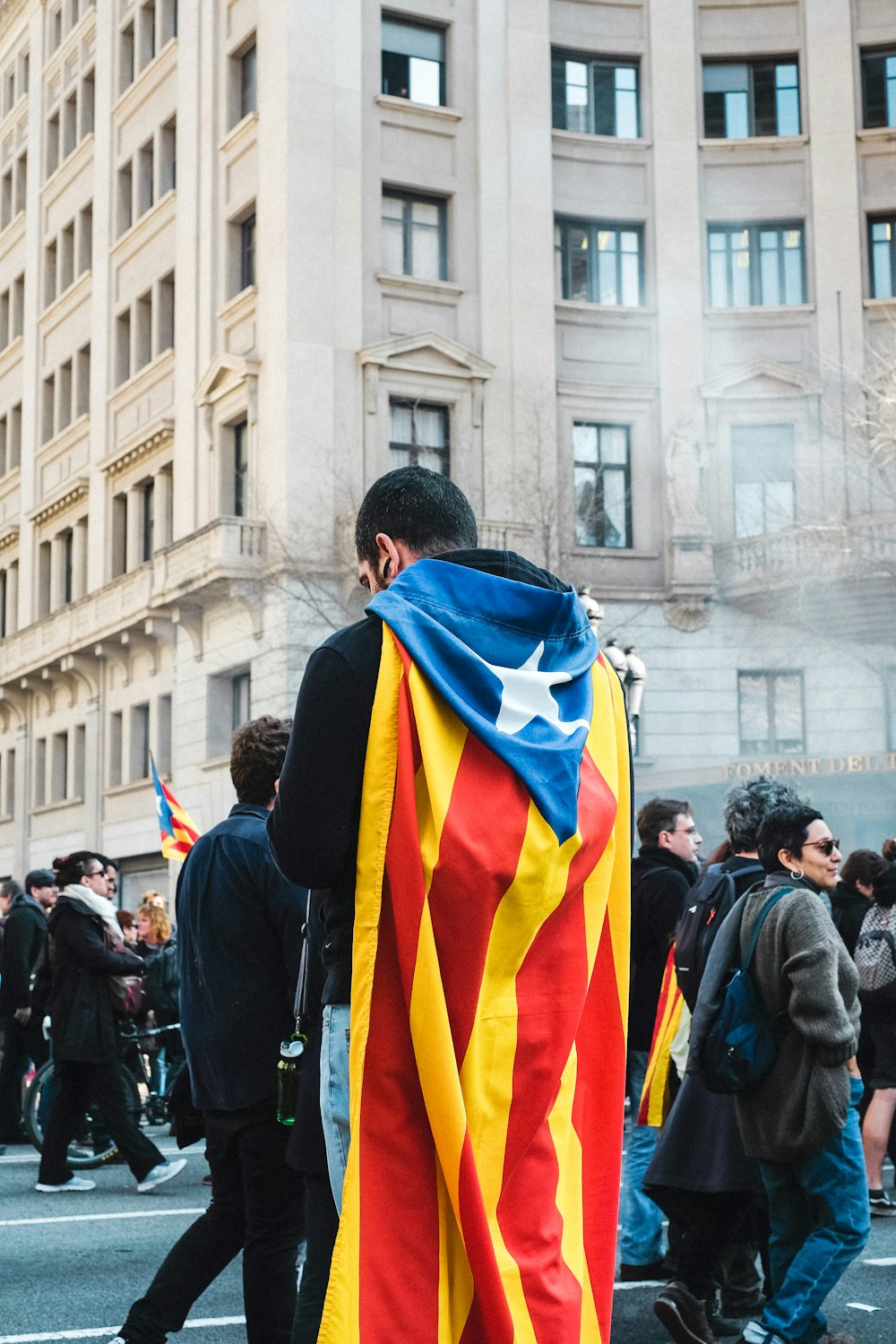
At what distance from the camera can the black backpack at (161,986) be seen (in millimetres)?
12797

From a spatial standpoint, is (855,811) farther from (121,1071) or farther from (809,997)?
(809,997)

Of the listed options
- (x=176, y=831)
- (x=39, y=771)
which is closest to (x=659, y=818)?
(x=176, y=831)

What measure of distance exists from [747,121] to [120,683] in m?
14.6

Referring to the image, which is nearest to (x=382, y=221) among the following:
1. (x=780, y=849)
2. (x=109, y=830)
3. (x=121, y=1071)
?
(x=109, y=830)

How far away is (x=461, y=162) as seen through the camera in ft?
90.2

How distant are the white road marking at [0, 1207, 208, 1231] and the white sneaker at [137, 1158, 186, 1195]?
21.9 inches

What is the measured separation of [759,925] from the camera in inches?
218

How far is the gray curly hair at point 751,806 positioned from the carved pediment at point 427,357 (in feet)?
67.8

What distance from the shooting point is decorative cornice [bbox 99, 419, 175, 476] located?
29406 mm

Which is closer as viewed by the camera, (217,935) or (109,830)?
(217,935)

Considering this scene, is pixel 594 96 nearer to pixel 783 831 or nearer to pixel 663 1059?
pixel 663 1059

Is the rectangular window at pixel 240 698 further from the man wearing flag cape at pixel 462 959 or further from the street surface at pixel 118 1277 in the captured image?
the man wearing flag cape at pixel 462 959

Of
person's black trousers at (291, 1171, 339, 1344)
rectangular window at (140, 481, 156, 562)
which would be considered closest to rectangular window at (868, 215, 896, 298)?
rectangular window at (140, 481, 156, 562)

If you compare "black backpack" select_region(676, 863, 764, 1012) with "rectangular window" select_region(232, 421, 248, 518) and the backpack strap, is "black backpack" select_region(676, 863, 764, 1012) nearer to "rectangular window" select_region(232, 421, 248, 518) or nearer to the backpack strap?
the backpack strap
